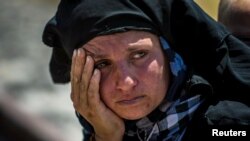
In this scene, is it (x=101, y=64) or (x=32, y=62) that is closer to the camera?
(x=101, y=64)

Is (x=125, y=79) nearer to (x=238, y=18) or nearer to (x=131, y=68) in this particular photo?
(x=131, y=68)

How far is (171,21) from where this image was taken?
5.32 ft

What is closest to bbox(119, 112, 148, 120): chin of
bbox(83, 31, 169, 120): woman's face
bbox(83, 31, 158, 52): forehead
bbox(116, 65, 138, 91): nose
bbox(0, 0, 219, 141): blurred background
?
bbox(83, 31, 169, 120): woman's face

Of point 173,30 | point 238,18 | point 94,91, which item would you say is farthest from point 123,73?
point 238,18

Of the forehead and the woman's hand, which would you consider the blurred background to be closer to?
the woman's hand

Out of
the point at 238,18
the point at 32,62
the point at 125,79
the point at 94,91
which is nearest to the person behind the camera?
the point at 125,79

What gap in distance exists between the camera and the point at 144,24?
5.04 feet

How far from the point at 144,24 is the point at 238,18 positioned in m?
0.69

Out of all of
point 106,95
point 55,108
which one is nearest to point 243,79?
point 106,95

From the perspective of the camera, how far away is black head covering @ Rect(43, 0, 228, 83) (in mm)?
1520

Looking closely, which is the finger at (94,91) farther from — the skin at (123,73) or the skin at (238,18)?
the skin at (238,18)

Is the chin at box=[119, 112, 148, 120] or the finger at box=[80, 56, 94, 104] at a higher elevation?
the finger at box=[80, 56, 94, 104]

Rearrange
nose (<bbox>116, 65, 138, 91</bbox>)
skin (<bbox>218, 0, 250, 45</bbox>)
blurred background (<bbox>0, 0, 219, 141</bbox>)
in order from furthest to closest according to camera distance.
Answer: blurred background (<bbox>0, 0, 219, 141</bbox>), skin (<bbox>218, 0, 250, 45</bbox>), nose (<bbox>116, 65, 138, 91</bbox>)

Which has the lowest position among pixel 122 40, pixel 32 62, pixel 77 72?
pixel 32 62
